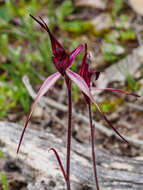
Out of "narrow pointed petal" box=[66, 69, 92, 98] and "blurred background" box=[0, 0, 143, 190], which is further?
"blurred background" box=[0, 0, 143, 190]

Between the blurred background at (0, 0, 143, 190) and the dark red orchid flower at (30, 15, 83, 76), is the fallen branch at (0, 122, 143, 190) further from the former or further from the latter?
the dark red orchid flower at (30, 15, 83, 76)

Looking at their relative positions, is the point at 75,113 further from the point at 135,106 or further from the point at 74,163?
the point at 74,163

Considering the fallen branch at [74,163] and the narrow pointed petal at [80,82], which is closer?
the narrow pointed petal at [80,82]

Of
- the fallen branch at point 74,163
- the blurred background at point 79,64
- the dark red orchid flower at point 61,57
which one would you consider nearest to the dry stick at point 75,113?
the blurred background at point 79,64

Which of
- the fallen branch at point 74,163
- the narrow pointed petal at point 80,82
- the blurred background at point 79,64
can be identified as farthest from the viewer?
the blurred background at point 79,64

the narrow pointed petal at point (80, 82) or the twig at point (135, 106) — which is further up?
the twig at point (135, 106)

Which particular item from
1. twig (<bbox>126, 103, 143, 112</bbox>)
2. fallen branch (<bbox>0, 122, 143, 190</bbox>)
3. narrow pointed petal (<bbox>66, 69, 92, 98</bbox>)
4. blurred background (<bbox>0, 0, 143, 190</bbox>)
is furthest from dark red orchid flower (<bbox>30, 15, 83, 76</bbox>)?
twig (<bbox>126, 103, 143, 112</bbox>)

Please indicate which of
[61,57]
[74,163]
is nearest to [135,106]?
[74,163]

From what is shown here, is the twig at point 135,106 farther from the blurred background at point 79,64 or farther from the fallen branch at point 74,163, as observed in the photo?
the fallen branch at point 74,163

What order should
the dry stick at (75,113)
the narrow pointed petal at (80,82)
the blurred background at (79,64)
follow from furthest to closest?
the blurred background at (79,64) < the dry stick at (75,113) < the narrow pointed petal at (80,82)
